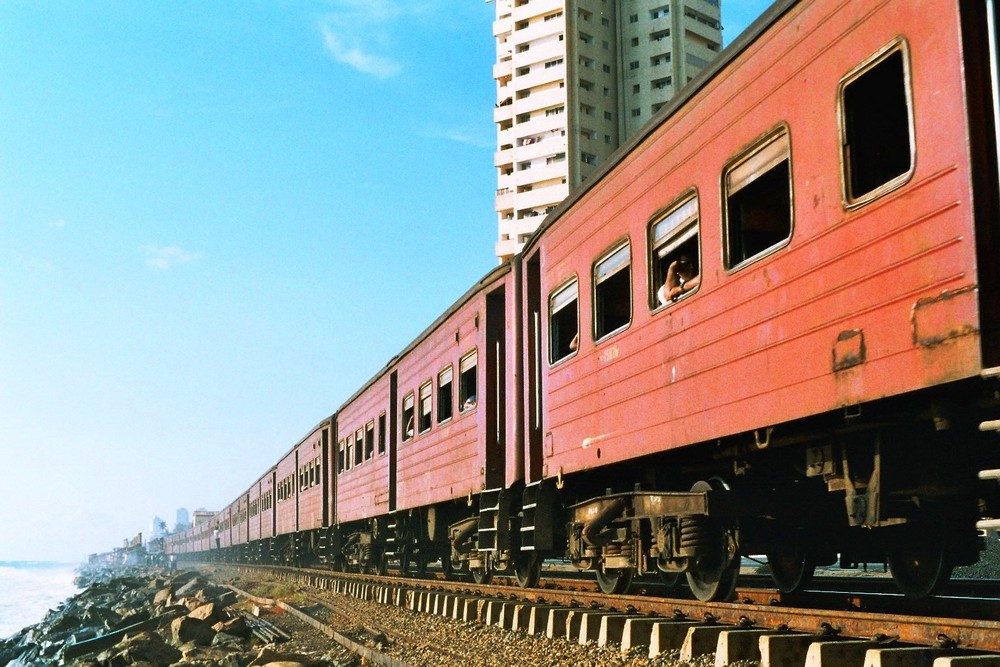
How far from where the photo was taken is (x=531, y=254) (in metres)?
11.4

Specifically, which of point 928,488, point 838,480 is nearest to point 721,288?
point 838,480

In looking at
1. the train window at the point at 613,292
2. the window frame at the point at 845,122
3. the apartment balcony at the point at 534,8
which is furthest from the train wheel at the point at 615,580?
the apartment balcony at the point at 534,8

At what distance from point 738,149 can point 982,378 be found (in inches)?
105

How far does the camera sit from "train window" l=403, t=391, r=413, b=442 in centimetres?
1669

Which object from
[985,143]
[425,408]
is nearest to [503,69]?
[425,408]

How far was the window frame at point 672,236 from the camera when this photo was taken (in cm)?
733

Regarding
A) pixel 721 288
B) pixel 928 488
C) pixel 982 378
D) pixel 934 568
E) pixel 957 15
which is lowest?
pixel 934 568

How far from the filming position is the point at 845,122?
18.4ft

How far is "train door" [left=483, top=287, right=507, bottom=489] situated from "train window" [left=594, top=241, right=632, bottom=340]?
2981 millimetres

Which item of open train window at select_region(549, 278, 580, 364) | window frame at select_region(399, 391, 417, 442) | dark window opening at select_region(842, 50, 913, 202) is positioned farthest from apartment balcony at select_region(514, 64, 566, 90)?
dark window opening at select_region(842, 50, 913, 202)

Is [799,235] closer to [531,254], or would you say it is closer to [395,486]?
[531,254]

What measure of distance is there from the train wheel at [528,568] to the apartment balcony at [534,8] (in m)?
71.5

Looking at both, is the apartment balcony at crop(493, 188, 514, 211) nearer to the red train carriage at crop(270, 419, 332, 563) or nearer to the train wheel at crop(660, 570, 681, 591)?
the red train carriage at crop(270, 419, 332, 563)

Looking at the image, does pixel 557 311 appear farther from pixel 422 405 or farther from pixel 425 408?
pixel 422 405
